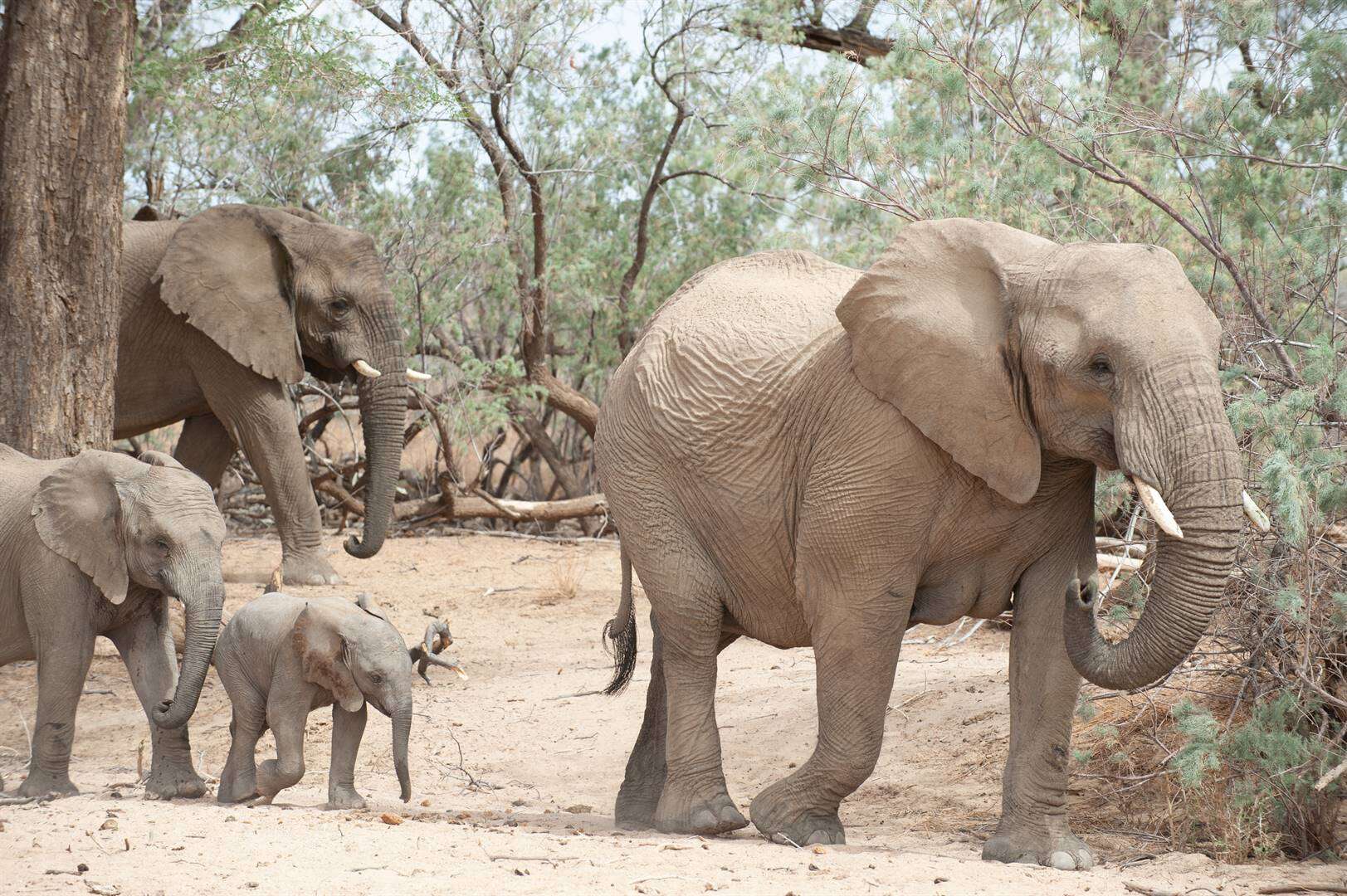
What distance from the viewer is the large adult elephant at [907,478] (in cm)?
452

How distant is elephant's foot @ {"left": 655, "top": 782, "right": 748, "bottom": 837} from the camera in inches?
226

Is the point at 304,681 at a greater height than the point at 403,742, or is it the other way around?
the point at 304,681

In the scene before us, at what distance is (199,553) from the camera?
20.1ft

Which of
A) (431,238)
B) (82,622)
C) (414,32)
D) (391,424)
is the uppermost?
(414,32)

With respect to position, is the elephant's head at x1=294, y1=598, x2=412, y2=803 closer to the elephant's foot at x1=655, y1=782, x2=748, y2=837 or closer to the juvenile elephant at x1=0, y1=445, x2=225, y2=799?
the juvenile elephant at x1=0, y1=445, x2=225, y2=799

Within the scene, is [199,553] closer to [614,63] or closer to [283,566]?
[283,566]

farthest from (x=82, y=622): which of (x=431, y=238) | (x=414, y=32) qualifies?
(x=431, y=238)

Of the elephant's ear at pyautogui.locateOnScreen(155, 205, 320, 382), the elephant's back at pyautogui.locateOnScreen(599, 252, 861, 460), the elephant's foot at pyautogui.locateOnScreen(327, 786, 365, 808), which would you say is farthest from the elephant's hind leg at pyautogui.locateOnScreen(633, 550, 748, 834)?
the elephant's ear at pyautogui.locateOnScreen(155, 205, 320, 382)

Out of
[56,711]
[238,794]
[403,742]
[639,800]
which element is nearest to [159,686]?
[56,711]

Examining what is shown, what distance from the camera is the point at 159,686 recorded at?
6477 millimetres

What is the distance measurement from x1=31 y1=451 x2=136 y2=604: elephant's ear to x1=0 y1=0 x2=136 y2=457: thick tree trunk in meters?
1.89

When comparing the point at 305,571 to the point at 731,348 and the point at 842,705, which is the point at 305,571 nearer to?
the point at 731,348

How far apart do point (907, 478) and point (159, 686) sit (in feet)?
11.2

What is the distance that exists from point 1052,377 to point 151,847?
131 inches
